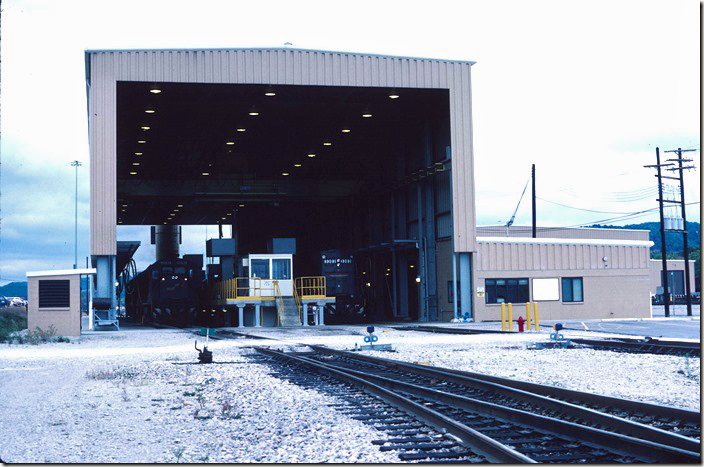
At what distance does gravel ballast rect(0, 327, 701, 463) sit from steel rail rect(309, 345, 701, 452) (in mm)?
1641

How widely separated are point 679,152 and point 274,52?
3332cm

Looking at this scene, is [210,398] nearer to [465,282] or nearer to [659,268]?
[465,282]

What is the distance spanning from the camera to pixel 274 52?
36719 millimetres

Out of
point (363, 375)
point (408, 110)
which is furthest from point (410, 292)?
point (363, 375)

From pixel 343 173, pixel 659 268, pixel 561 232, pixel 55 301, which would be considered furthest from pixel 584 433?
pixel 659 268

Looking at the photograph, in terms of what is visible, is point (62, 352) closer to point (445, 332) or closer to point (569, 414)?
point (445, 332)

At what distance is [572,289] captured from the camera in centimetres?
4406

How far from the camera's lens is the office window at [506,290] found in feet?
138

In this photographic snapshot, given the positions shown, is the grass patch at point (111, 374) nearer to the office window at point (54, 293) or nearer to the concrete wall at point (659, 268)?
the office window at point (54, 293)

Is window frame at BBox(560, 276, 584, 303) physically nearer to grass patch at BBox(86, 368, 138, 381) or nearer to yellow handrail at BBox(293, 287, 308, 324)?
yellow handrail at BBox(293, 287, 308, 324)

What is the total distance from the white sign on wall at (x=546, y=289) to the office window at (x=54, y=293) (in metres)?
24.4

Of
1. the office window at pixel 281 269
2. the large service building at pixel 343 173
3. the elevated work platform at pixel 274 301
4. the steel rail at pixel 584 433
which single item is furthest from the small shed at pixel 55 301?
the steel rail at pixel 584 433

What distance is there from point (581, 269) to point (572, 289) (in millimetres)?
1214

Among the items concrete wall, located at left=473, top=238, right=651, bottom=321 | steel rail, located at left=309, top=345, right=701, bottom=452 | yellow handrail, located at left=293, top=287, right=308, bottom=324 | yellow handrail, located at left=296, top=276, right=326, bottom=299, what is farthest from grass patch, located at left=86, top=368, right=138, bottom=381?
concrete wall, located at left=473, top=238, right=651, bottom=321
